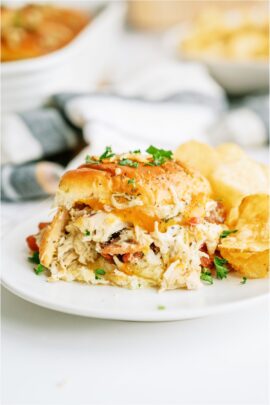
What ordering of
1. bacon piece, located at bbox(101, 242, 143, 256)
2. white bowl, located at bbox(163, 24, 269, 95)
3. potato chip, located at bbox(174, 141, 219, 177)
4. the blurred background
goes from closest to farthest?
bacon piece, located at bbox(101, 242, 143, 256)
potato chip, located at bbox(174, 141, 219, 177)
the blurred background
white bowl, located at bbox(163, 24, 269, 95)

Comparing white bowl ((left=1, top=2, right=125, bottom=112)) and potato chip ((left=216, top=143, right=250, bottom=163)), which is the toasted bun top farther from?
white bowl ((left=1, top=2, right=125, bottom=112))

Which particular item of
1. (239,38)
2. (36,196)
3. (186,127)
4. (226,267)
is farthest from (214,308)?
(239,38)

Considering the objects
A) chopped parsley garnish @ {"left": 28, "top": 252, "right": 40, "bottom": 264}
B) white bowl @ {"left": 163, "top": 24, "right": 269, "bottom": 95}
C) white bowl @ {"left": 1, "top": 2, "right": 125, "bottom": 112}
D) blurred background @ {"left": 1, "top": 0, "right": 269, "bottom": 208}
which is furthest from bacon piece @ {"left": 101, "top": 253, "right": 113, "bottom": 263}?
white bowl @ {"left": 163, "top": 24, "right": 269, "bottom": 95}

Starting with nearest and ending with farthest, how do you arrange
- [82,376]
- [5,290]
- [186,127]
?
[82,376]
[5,290]
[186,127]

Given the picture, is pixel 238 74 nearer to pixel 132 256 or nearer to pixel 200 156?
pixel 200 156

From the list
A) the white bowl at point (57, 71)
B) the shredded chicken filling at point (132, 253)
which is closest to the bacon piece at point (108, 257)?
the shredded chicken filling at point (132, 253)

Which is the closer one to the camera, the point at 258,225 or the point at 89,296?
the point at 89,296

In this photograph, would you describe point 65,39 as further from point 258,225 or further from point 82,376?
point 82,376
